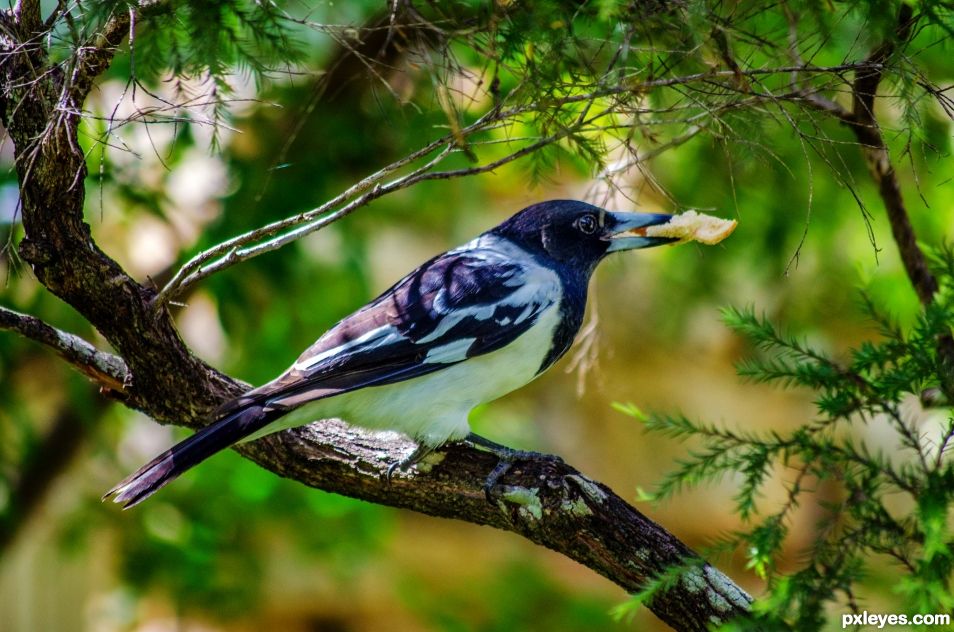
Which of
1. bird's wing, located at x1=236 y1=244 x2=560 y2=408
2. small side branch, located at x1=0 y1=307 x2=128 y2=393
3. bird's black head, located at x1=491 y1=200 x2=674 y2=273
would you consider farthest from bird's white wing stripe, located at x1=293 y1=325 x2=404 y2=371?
bird's black head, located at x1=491 y1=200 x2=674 y2=273

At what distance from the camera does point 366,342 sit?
3512 mm

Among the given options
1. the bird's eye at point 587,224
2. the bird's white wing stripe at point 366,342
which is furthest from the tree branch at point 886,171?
the bird's white wing stripe at point 366,342

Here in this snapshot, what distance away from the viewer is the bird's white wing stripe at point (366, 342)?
3432mm

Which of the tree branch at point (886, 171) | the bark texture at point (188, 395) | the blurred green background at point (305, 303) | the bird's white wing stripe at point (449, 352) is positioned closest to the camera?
the bark texture at point (188, 395)

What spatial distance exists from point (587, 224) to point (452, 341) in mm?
777

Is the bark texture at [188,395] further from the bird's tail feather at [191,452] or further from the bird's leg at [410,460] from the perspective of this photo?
the bird's tail feather at [191,452]

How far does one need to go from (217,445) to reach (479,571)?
683cm

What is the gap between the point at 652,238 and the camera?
12.4 ft

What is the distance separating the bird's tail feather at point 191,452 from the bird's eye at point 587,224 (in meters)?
1.48

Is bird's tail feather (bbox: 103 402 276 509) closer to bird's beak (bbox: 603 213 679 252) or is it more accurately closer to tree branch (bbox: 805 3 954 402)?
bird's beak (bbox: 603 213 679 252)

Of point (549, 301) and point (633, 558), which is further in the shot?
point (549, 301)

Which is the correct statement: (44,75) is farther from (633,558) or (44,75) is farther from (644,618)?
(644,618)

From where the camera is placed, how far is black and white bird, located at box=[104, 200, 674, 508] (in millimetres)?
3357

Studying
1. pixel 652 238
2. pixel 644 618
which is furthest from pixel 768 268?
pixel 644 618
